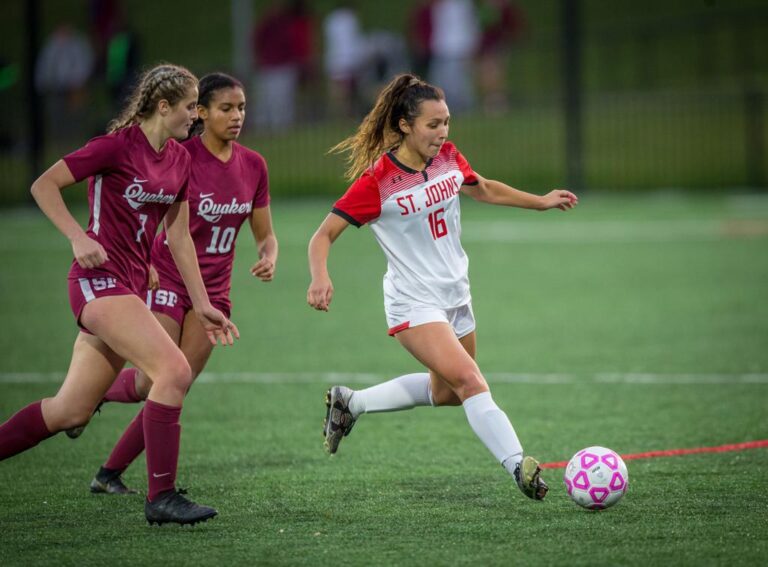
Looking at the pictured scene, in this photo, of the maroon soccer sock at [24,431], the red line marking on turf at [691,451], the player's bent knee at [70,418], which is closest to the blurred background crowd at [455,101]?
the red line marking on turf at [691,451]

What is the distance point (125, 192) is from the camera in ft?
18.8

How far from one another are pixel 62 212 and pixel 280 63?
2041 cm

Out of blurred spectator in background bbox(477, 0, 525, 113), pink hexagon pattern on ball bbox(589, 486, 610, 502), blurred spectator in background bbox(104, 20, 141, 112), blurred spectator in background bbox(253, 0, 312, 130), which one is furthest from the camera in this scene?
blurred spectator in background bbox(477, 0, 525, 113)

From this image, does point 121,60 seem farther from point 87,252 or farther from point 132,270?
point 87,252

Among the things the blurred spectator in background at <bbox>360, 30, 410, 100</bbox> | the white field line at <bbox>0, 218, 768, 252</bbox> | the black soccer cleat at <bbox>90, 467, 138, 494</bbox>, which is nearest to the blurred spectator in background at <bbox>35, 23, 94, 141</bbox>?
the blurred spectator in background at <bbox>360, 30, 410, 100</bbox>

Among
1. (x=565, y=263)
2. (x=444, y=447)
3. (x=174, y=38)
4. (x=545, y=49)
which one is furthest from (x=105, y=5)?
(x=444, y=447)

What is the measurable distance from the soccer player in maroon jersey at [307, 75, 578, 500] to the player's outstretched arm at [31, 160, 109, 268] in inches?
40.9

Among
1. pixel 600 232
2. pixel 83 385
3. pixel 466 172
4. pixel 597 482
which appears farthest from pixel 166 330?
pixel 600 232

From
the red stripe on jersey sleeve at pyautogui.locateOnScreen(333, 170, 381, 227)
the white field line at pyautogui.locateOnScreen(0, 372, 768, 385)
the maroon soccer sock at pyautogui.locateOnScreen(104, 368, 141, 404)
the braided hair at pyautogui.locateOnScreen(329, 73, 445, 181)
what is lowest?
the white field line at pyautogui.locateOnScreen(0, 372, 768, 385)

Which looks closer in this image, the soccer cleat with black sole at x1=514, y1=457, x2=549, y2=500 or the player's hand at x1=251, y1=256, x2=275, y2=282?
the soccer cleat with black sole at x1=514, y1=457, x2=549, y2=500

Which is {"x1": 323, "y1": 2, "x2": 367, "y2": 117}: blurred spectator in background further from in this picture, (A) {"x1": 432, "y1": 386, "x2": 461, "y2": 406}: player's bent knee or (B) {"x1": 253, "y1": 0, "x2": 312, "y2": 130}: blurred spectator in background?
(A) {"x1": 432, "y1": 386, "x2": 461, "y2": 406}: player's bent knee

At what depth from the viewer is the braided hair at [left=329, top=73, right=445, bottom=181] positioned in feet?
20.6

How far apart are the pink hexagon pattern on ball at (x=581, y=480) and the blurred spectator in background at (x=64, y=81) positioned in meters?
20.3

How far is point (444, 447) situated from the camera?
7.33m
